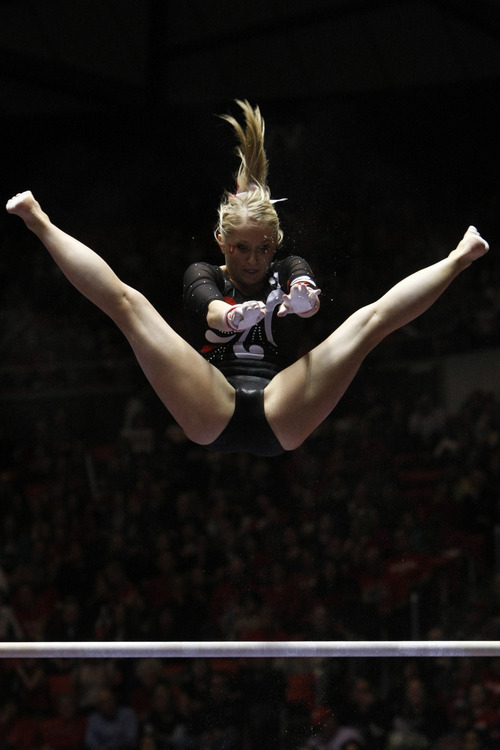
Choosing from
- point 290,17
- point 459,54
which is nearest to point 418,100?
point 459,54

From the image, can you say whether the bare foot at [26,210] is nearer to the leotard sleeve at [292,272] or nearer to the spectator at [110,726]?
the leotard sleeve at [292,272]

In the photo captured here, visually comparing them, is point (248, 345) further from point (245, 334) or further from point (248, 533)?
point (248, 533)

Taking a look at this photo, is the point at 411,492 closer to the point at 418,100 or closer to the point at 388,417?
the point at 388,417

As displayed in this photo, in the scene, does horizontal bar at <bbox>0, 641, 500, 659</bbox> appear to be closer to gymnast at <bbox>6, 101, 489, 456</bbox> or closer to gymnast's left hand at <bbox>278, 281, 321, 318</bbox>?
gymnast at <bbox>6, 101, 489, 456</bbox>

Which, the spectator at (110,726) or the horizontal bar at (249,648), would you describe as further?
the spectator at (110,726)

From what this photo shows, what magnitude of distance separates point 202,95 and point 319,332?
2.59 m

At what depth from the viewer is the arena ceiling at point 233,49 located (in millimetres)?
8422

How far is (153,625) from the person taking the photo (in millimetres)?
6730

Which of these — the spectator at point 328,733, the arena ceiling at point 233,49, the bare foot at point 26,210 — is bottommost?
the spectator at point 328,733

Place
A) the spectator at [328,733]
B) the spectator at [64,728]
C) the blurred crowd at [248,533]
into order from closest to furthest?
the spectator at [328,733]
the blurred crowd at [248,533]
the spectator at [64,728]

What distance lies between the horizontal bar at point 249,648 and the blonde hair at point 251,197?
1.37 metres

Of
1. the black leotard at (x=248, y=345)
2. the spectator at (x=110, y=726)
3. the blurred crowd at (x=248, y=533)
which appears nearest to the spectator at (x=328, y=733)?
the blurred crowd at (x=248, y=533)

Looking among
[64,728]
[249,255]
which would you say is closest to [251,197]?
[249,255]

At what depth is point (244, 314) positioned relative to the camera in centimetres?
272
